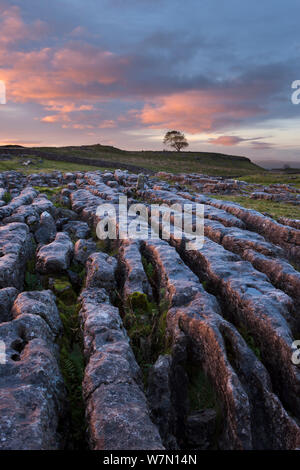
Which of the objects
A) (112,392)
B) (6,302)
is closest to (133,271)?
(6,302)

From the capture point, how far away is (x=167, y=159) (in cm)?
12950

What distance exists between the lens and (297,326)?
445 inches

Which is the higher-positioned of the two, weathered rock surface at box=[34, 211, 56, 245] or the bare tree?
the bare tree

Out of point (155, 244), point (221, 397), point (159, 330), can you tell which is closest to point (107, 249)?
point (155, 244)

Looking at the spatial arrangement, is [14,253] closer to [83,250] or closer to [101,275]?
[83,250]

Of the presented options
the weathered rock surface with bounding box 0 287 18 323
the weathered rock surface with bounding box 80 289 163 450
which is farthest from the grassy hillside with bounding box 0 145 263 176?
the weathered rock surface with bounding box 80 289 163 450

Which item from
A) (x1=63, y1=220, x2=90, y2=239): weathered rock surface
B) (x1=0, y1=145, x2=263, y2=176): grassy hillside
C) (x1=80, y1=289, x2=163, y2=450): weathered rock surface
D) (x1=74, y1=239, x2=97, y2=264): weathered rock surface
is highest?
(x1=0, y1=145, x2=263, y2=176): grassy hillside

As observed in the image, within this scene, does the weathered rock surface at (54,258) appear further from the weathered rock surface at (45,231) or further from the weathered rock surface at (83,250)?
the weathered rock surface at (45,231)

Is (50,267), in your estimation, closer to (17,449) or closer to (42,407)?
(42,407)

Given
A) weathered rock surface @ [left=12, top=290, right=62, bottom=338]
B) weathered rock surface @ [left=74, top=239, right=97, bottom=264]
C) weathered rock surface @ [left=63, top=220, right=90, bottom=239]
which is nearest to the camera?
weathered rock surface @ [left=12, top=290, right=62, bottom=338]

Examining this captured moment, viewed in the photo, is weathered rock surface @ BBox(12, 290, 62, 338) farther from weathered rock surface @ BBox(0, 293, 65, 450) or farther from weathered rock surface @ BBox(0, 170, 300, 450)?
weathered rock surface @ BBox(0, 293, 65, 450)

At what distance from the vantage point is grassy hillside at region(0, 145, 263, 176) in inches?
3877

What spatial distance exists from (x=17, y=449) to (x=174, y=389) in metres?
4.69

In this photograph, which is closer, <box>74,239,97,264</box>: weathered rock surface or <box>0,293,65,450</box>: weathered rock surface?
<box>0,293,65,450</box>: weathered rock surface
